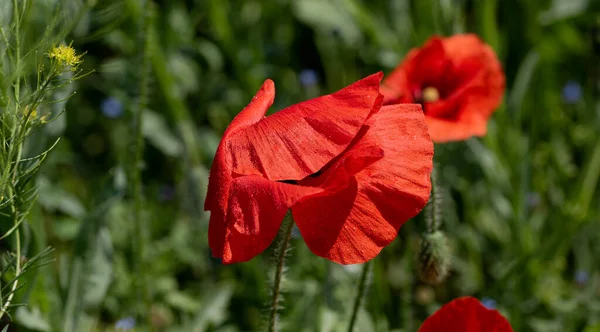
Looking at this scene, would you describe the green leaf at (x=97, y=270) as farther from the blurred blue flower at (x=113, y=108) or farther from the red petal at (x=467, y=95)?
the red petal at (x=467, y=95)

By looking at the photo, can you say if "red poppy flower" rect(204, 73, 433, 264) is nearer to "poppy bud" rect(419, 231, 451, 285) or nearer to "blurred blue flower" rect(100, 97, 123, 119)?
"poppy bud" rect(419, 231, 451, 285)

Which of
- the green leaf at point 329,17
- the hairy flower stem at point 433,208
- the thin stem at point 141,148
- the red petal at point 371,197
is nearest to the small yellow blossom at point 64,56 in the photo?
the red petal at point 371,197

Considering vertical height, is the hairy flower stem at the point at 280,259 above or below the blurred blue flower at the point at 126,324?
above

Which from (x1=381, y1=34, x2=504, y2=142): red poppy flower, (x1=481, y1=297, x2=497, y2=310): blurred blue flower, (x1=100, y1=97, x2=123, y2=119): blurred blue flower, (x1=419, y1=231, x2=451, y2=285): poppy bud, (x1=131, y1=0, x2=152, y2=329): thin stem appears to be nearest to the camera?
(x1=419, y1=231, x2=451, y2=285): poppy bud

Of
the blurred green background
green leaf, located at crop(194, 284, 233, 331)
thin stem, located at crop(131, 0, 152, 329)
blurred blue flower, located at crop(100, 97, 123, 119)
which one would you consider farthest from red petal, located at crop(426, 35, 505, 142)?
blurred blue flower, located at crop(100, 97, 123, 119)

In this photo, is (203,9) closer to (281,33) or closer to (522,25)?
(281,33)

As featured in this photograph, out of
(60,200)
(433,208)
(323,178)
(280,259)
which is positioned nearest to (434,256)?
(433,208)

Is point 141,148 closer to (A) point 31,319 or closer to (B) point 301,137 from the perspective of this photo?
(A) point 31,319

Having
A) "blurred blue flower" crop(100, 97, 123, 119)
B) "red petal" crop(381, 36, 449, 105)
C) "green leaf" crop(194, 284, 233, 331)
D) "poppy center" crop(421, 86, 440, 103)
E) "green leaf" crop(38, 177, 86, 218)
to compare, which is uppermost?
"red petal" crop(381, 36, 449, 105)
